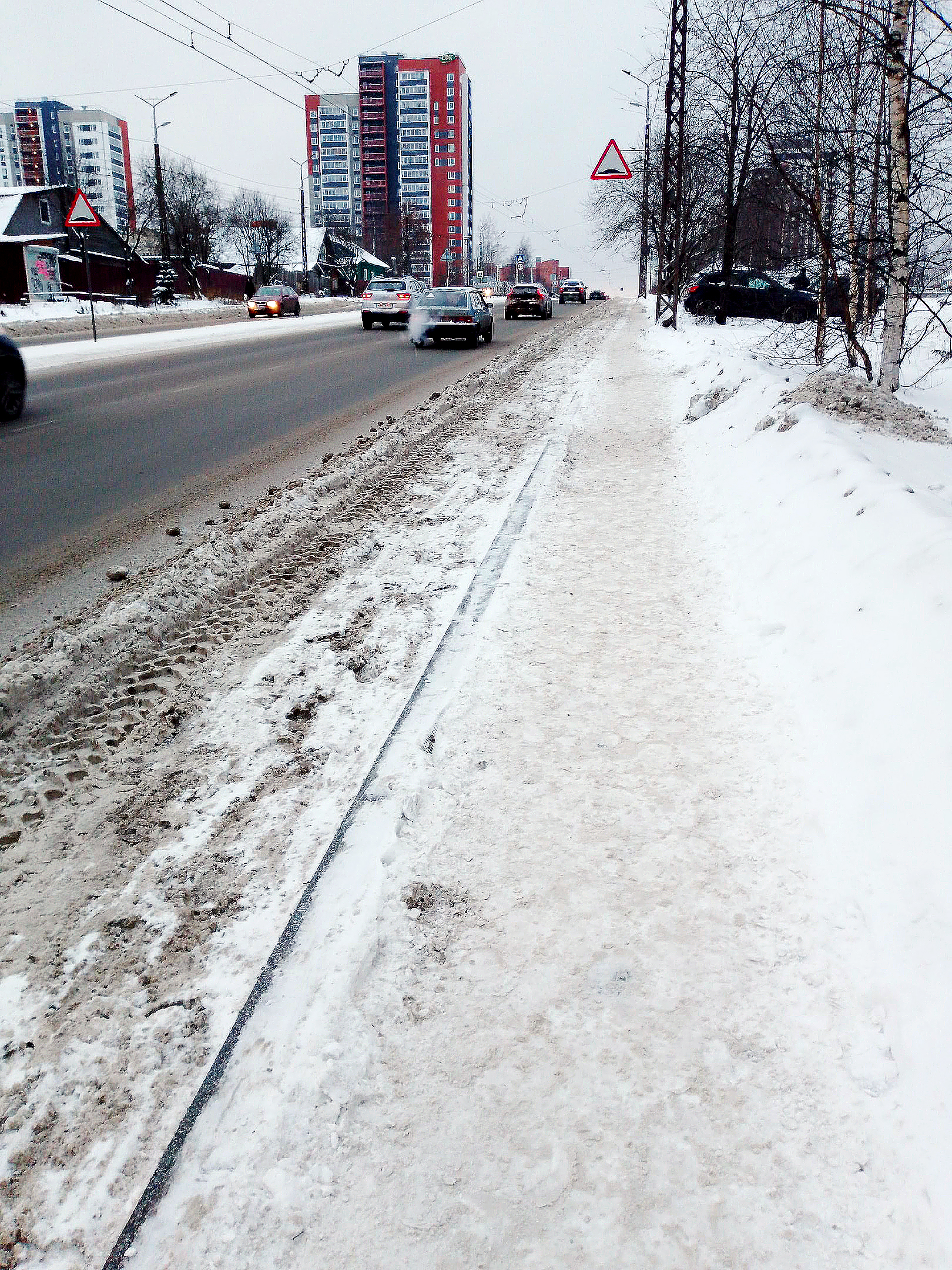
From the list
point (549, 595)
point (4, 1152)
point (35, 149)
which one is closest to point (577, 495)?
point (549, 595)

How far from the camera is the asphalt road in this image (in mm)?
6309

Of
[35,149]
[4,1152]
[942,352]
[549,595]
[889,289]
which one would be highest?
[35,149]

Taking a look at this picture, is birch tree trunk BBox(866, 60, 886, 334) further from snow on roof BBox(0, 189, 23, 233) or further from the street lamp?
snow on roof BBox(0, 189, 23, 233)

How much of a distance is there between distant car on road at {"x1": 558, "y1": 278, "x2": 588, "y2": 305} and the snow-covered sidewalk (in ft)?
222

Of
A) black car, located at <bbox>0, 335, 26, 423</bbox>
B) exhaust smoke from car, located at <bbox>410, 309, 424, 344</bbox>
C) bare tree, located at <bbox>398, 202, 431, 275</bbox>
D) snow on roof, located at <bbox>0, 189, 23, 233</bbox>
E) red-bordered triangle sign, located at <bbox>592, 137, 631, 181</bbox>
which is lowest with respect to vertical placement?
black car, located at <bbox>0, 335, 26, 423</bbox>

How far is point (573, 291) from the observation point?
66.1 metres

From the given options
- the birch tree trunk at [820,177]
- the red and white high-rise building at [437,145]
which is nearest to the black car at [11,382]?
the birch tree trunk at [820,177]

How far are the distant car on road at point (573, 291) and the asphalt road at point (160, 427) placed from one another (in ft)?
168

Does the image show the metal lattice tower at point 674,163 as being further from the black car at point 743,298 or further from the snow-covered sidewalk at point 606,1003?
the snow-covered sidewalk at point 606,1003

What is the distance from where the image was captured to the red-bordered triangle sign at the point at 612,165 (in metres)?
18.4

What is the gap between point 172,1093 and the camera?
1.87m

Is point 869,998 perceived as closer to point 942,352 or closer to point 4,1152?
point 4,1152

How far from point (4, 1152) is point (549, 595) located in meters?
3.42

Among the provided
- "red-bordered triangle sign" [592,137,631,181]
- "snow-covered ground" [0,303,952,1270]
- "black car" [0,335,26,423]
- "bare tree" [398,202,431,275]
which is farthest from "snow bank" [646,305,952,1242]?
"bare tree" [398,202,431,275]
